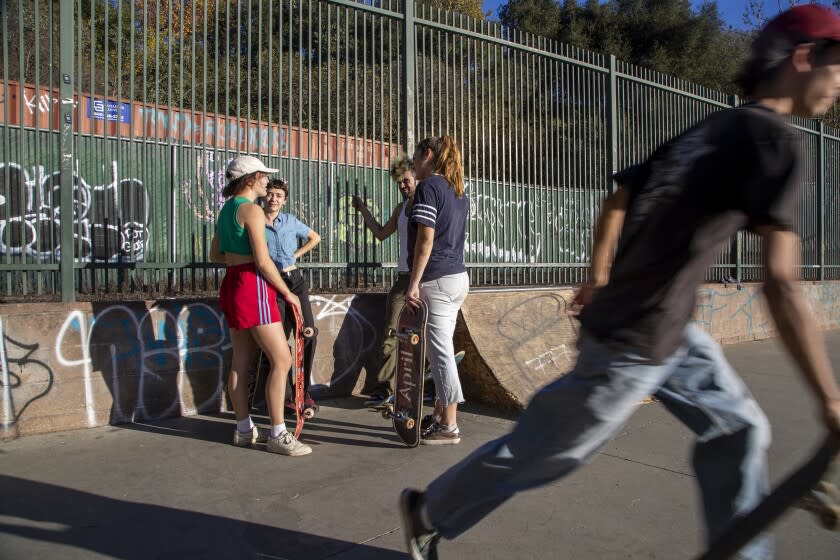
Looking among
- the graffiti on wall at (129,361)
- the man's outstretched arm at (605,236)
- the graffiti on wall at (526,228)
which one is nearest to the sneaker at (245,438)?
the graffiti on wall at (129,361)

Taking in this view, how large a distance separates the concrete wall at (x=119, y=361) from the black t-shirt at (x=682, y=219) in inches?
95.8

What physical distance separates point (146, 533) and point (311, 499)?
748 millimetres

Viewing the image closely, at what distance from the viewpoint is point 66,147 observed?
440 centimetres

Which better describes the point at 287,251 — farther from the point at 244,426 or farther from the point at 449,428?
the point at 449,428

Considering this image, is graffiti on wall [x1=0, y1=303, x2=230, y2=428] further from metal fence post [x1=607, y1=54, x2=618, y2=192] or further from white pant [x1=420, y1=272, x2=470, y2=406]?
metal fence post [x1=607, y1=54, x2=618, y2=192]

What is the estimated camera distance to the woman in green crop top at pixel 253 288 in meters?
3.88

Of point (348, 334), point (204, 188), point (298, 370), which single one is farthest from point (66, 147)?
point (348, 334)

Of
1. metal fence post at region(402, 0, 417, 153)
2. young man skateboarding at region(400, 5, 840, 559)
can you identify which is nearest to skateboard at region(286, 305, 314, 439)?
young man skateboarding at region(400, 5, 840, 559)

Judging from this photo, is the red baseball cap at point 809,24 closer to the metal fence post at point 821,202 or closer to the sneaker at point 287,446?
the sneaker at point 287,446

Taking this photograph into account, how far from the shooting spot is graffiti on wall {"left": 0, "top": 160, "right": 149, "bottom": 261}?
428 centimetres

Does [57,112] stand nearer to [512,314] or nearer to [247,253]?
[247,253]

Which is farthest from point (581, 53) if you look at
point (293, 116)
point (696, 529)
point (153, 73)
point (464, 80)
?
point (696, 529)

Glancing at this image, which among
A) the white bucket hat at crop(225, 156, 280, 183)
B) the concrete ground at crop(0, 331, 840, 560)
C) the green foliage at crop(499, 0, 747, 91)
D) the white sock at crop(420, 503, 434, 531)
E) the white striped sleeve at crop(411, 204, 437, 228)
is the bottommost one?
the concrete ground at crop(0, 331, 840, 560)

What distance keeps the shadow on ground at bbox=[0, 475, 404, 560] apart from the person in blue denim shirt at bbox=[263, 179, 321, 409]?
1616 millimetres
